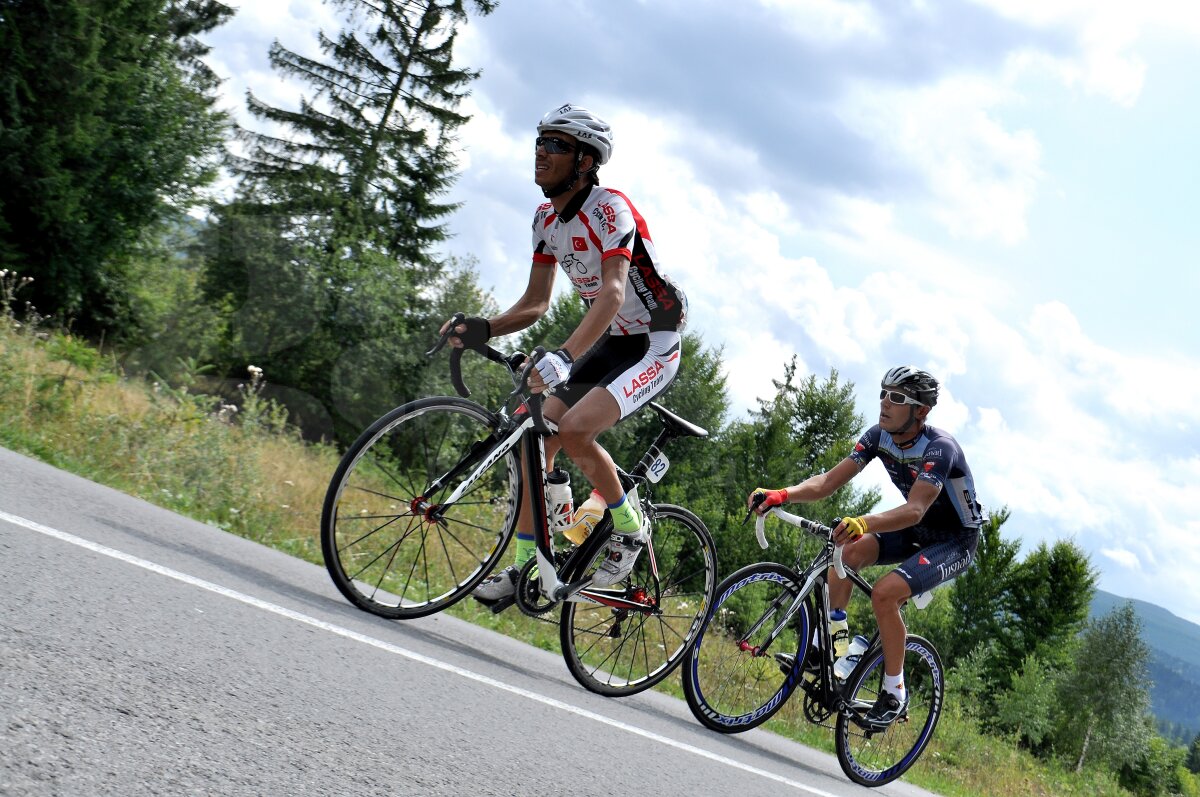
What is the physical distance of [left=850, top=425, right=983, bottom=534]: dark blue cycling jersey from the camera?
641 cm

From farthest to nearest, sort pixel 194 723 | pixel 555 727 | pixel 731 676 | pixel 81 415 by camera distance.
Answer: pixel 81 415
pixel 731 676
pixel 555 727
pixel 194 723

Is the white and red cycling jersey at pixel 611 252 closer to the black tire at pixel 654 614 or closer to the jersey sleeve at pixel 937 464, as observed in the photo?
the black tire at pixel 654 614

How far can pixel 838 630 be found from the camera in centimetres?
666

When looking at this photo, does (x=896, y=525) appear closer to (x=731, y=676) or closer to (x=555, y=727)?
(x=731, y=676)

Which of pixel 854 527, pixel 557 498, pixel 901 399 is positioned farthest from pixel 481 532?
pixel 901 399

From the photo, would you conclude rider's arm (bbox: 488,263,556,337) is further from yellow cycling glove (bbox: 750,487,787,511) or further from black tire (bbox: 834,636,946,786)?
black tire (bbox: 834,636,946,786)

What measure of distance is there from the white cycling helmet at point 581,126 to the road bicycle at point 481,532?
108 cm

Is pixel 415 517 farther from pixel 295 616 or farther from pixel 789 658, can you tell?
pixel 789 658

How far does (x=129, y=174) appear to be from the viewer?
40156 millimetres

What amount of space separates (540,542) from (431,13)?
4055cm

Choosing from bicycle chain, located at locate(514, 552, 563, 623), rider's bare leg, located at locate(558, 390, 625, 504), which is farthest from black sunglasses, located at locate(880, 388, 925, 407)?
bicycle chain, located at locate(514, 552, 563, 623)

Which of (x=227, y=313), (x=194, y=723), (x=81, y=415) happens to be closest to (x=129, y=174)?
(x=227, y=313)

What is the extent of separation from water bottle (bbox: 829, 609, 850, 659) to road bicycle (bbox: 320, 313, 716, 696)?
2.85ft

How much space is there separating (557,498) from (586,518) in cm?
28
